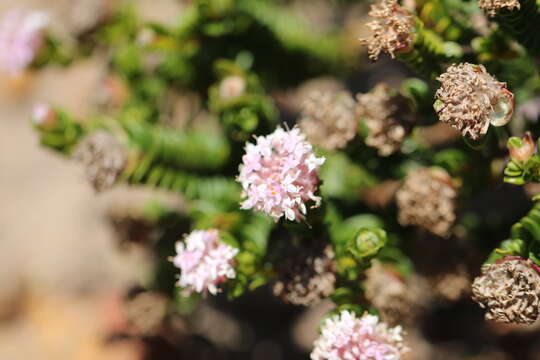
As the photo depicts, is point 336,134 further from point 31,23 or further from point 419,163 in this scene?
point 31,23

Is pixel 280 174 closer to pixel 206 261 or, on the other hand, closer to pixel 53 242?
pixel 206 261

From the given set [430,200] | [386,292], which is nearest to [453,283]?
[386,292]

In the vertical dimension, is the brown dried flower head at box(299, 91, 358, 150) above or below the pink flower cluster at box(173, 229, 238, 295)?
above

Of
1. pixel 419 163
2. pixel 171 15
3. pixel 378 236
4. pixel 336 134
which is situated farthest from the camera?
pixel 171 15

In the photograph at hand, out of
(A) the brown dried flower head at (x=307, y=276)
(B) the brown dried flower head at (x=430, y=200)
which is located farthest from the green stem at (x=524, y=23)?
(A) the brown dried flower head at (x=307, y=276)

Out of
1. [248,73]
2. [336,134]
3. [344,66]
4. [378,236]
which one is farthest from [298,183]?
[344,66]

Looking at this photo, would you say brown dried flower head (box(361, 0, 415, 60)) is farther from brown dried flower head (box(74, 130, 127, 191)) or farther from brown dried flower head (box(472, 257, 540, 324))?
brown dried flower head (box(74, 130, 127, 191))

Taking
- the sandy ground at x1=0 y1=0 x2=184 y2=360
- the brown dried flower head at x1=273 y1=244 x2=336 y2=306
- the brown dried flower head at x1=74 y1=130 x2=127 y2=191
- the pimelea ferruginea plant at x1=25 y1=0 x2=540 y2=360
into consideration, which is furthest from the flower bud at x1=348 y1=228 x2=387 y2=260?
the sandy ground at x1=0 y1=0 x2=184 y2=360

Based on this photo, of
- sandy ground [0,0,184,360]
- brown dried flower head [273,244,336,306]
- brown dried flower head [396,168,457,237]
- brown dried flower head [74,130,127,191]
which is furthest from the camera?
sandy ground [0,0,184,360]

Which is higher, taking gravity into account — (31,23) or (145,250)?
(31,23)
